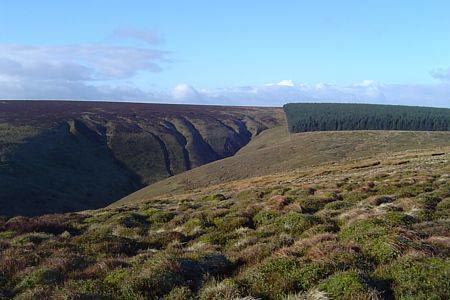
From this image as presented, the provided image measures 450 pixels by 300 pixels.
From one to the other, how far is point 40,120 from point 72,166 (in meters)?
48.0

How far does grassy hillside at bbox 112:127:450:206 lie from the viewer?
315 feet

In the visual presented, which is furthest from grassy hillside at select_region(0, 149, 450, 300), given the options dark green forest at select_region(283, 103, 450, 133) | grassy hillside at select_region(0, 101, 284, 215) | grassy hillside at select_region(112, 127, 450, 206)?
dark green forest at select_region(283, 103, 450, 133)

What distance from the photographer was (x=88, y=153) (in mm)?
139500

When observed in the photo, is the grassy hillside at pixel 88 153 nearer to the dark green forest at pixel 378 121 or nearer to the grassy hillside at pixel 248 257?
the dark green forest at pixel 378 121

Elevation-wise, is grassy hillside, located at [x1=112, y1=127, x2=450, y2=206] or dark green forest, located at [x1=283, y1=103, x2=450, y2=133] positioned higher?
dark green forest, located at [x1=283, y1=103, x2=450, y2=133]

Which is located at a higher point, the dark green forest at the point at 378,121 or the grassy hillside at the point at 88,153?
the dark green forest at the point at 378,121

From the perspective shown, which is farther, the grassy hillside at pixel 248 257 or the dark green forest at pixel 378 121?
the dark green forest at pixel 378 121

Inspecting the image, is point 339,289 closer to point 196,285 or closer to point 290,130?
point 196,285

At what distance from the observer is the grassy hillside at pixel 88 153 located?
317ft

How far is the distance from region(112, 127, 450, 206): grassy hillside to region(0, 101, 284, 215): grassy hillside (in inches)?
552

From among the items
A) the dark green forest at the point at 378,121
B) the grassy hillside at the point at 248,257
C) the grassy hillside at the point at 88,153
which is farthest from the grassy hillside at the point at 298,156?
the grassy hillside at the point at 248,257

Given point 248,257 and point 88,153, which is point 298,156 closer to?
point 88,153

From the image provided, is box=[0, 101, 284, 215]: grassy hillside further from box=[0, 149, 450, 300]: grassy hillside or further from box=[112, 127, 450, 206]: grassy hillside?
box=[0, 149, 450, 300]: grassy hillside

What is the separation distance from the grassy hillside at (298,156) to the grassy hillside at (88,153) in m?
14.0
